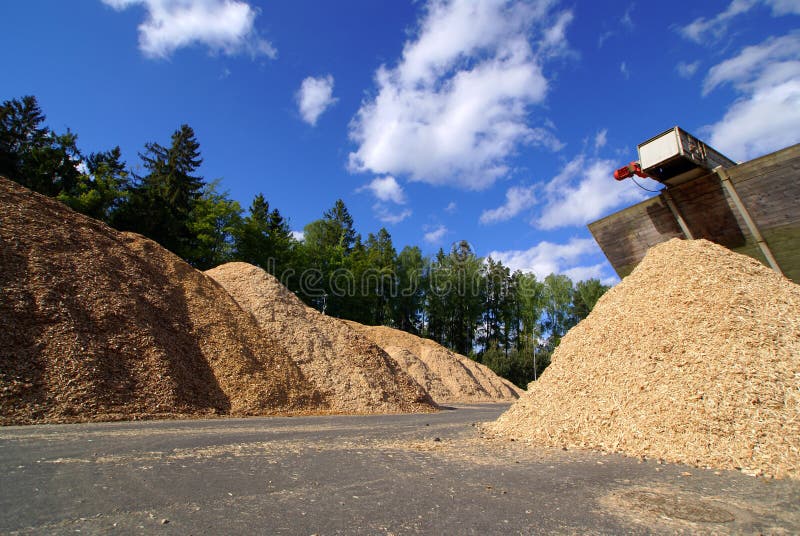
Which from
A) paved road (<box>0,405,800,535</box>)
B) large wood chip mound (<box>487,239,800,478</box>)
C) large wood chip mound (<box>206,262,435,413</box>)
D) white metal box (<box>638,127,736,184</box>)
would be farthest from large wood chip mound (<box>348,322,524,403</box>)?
paved road (<box>0,405,800,535</box>)

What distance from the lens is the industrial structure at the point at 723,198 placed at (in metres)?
7.89

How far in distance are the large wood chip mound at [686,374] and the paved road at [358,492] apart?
25.0 inches

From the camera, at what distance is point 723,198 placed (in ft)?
28.7

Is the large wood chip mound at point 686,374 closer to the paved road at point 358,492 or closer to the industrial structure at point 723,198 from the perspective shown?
the paved road at point 358,492

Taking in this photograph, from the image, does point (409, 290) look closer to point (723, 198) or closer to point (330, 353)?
point (330, 353)

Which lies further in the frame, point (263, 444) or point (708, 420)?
point (263, 444)

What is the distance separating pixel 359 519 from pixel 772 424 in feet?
17.4

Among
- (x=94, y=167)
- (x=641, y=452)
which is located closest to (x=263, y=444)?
(x=641, y=452)

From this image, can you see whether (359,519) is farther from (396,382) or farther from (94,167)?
(94,167)

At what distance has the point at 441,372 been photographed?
2833 cm

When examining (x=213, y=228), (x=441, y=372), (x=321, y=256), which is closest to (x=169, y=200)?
Result: (x=213, y=228)

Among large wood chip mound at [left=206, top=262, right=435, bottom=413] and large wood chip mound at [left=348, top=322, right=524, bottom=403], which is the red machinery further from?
large wood chip mound at [left=348, top=322, right=524, bottom=403]

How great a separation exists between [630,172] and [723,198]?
75.7 inches

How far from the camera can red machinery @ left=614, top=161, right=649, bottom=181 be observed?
936 centimetres
